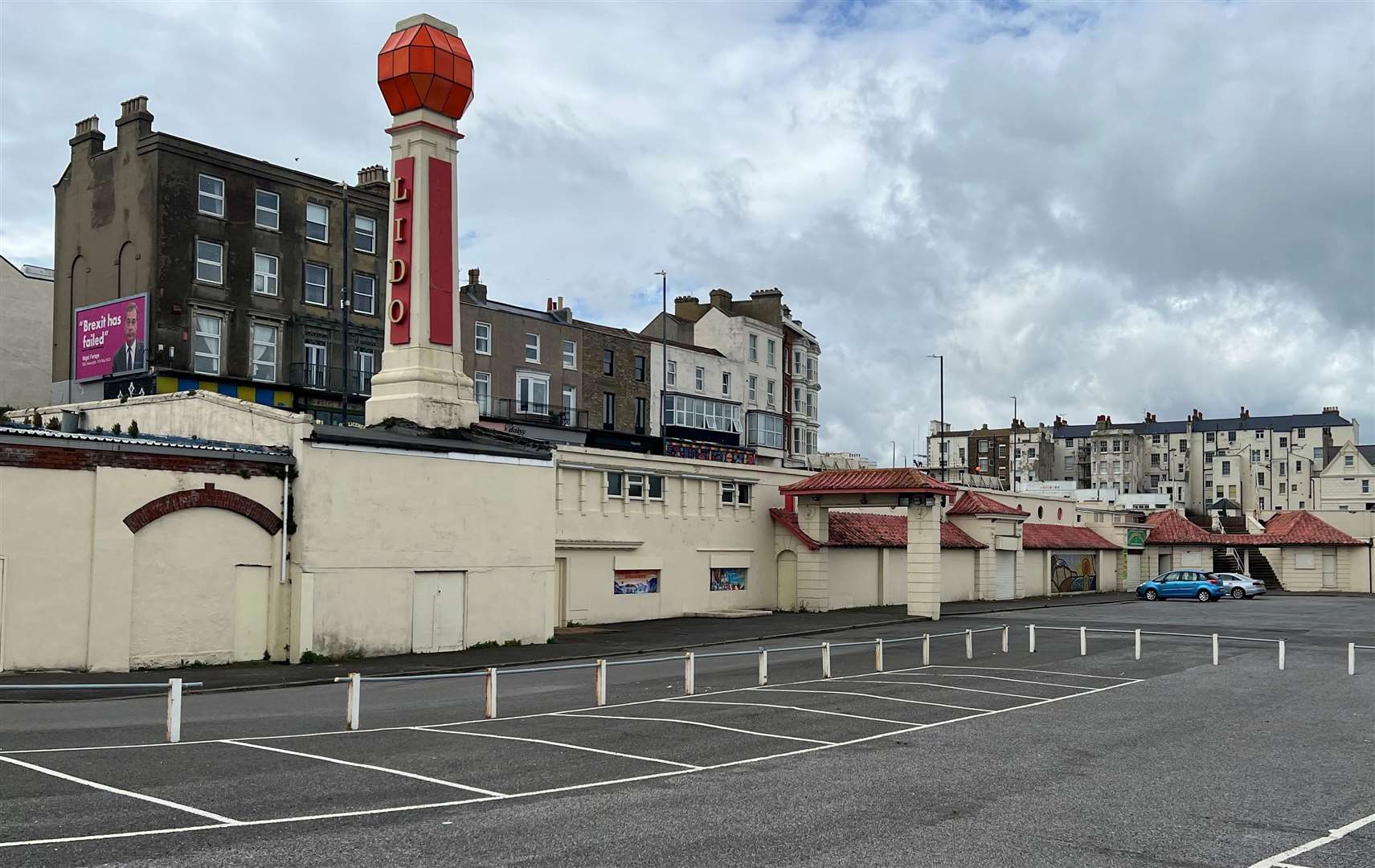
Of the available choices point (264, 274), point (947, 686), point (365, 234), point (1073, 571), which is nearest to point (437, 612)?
point (947, 686)

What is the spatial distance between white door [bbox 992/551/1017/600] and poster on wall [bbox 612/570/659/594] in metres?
23.9

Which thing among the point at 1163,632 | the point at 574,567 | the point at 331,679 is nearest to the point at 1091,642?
the point at 1163,632

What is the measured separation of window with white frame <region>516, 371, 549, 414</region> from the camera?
2516 inches

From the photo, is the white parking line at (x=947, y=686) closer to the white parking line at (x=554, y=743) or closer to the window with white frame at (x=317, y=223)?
the white parking line at (x=554, y=743)

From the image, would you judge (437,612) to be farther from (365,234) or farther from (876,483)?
(365,234)

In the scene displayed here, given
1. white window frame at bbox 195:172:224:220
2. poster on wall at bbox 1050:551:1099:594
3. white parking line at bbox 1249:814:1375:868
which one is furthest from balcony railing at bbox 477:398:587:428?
white parking line at bbox 1249:814:1375:868

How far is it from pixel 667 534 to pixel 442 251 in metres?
13.2

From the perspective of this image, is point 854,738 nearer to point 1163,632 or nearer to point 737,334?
point 1163,632

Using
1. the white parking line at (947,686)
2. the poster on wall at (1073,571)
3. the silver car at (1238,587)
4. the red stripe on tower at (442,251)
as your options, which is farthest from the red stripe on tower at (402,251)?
the silver car at (1238,587)

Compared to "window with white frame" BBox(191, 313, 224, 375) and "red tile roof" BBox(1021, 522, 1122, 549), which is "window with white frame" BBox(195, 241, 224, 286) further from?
"red tile roof" BBox(1021, 522, 1122, 549)

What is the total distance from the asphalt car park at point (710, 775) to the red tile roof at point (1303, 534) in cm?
5823

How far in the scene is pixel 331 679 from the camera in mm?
23516

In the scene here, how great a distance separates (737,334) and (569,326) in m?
16.6

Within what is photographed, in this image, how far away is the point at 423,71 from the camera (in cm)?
3388
